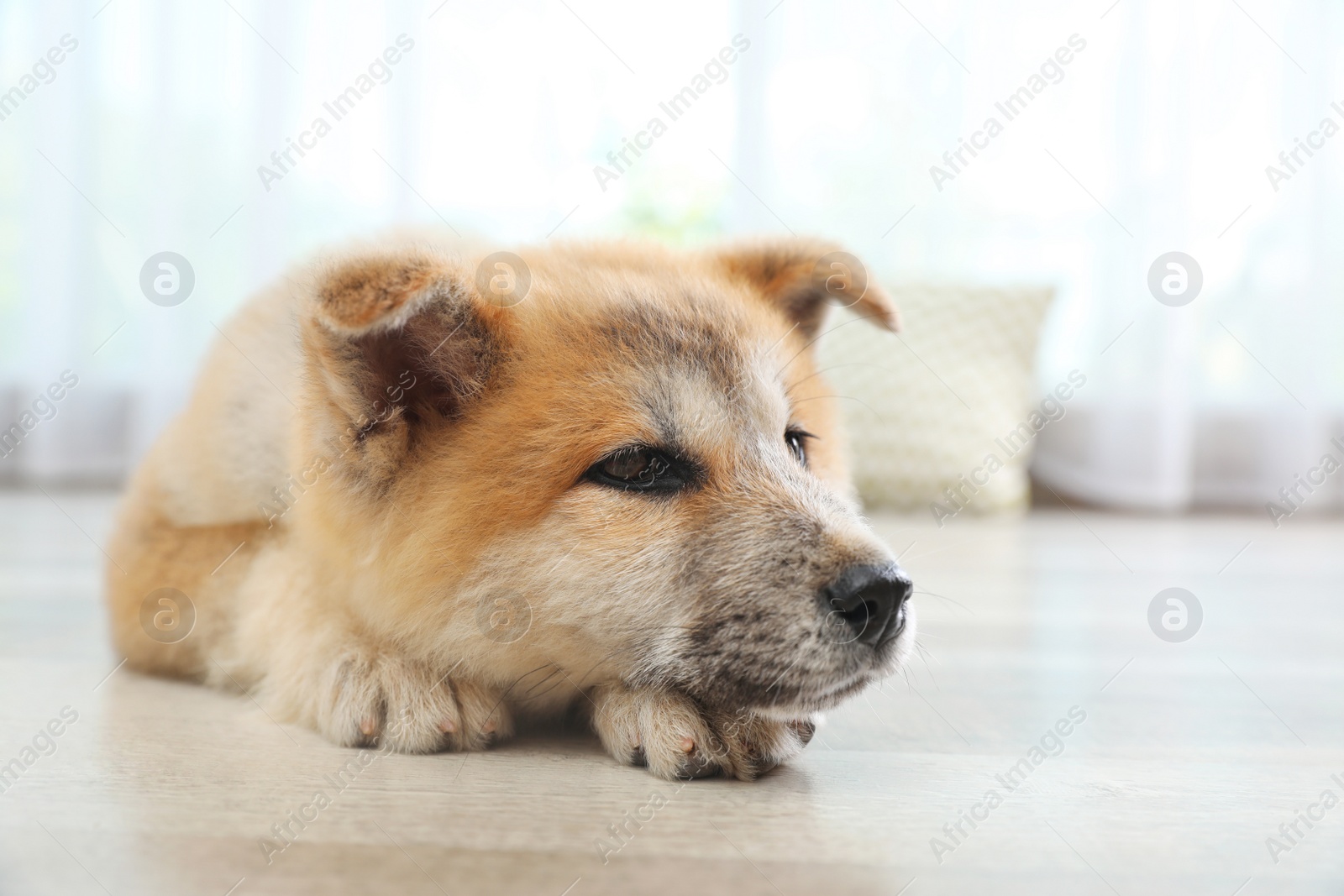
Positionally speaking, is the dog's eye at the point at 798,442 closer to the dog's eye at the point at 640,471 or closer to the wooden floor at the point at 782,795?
the dog's eye at the point at 640,471

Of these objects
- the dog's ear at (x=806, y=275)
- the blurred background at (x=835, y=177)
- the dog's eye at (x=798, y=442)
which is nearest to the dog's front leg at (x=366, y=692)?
the dog's eye at (x=798, y=442)

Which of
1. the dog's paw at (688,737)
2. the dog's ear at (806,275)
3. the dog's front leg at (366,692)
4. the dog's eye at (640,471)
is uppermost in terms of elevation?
the dog's ear at (806,275)

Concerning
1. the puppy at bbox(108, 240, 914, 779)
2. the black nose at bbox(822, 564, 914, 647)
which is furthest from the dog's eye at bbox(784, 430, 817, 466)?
the black nose at bbox(822, 564, 914, 647)

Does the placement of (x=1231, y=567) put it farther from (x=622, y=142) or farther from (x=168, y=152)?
(x=168, y=152)

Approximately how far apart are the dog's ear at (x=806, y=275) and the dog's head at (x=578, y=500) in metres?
0.40

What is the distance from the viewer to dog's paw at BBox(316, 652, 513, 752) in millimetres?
1383

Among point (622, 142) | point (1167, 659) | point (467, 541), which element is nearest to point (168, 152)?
point (622, 142)

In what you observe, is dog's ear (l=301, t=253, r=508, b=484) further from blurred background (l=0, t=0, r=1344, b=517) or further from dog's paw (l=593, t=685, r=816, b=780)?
blurred background (l=0, t=0, r=1344, b=517)

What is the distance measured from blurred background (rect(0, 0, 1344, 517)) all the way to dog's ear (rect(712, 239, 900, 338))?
9.04 feet

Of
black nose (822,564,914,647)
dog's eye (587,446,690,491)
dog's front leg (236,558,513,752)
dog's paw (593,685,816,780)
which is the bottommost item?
dog's front leg (236,558,513,752)

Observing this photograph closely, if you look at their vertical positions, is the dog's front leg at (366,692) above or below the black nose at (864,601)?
below

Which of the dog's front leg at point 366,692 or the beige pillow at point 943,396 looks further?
the beige pillow at point 943,396

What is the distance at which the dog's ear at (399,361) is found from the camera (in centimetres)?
130

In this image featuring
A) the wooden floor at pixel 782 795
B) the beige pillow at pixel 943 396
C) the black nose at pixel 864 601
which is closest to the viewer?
the wooden floor at pixel 782 795
